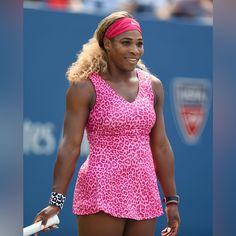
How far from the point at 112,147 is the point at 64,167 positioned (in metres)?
0.28

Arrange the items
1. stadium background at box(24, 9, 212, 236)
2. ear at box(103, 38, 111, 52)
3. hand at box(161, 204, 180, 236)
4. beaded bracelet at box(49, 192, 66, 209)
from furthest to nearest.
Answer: stadium background at box(24, 9, 212, 236) → hand at box(161, 204, 180, 236) → ear at box(103, 38, 111, 52) → beaded bracelet at box(49, 192, 66, 209)

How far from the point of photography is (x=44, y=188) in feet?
24.2

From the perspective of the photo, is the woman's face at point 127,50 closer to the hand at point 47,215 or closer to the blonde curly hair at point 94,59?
the blonde curly hair at point 94,59

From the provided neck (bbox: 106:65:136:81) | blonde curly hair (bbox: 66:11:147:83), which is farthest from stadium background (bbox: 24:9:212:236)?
neck (bbox: 106:65:136:81)

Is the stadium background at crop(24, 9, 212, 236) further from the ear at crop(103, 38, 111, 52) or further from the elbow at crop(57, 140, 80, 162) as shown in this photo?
the elbow at crop(57, 140, 80, 162)

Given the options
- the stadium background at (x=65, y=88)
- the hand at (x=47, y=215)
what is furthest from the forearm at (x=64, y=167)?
the stadium background at (x=65, y=88)

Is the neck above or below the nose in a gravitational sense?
below

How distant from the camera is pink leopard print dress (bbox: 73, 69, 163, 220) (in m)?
4.70

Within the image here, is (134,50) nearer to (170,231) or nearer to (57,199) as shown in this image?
(57,199)

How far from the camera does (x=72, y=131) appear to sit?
4.75 metres
